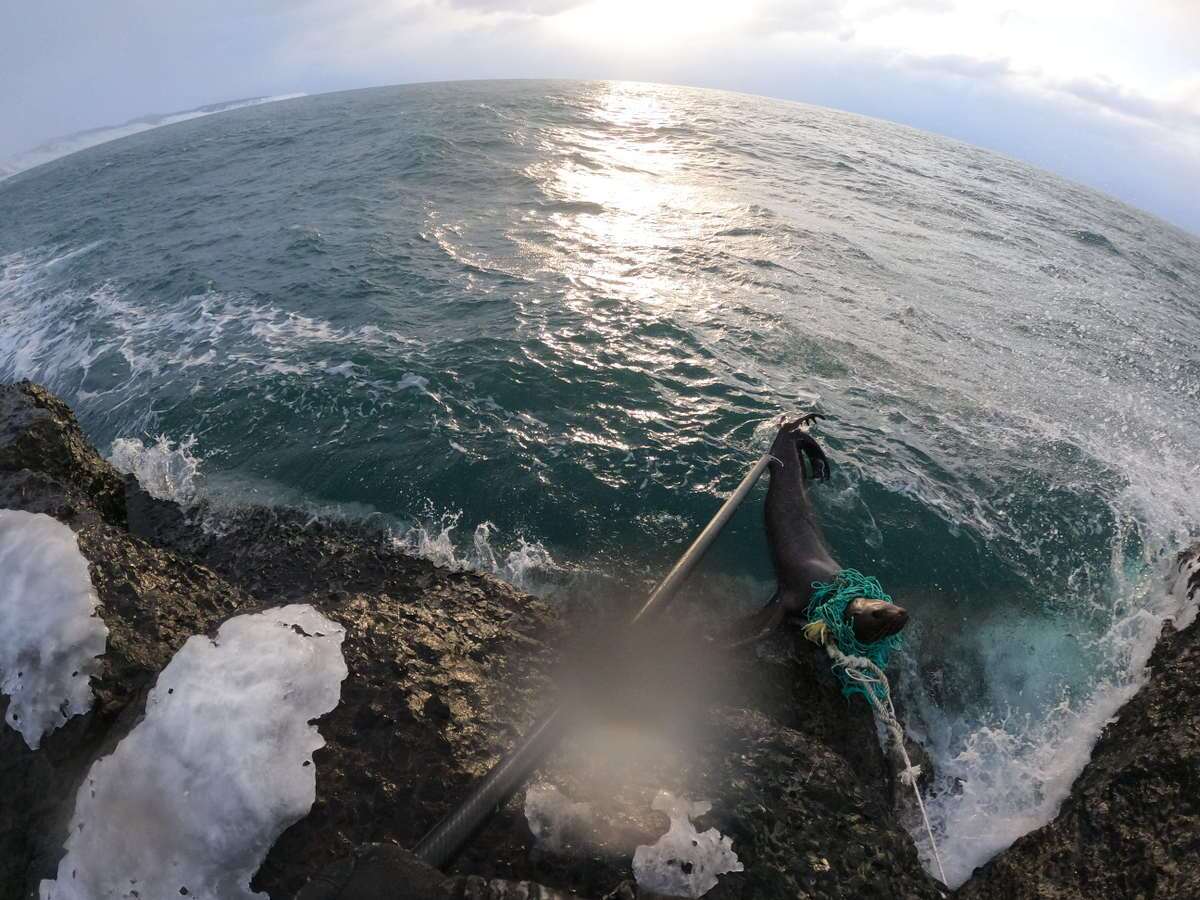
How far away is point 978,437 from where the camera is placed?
9.22 m

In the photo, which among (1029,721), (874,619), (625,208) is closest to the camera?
(874,619)

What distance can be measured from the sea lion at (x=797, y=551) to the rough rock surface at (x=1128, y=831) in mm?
1679

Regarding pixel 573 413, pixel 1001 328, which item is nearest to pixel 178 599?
pixel 573 413

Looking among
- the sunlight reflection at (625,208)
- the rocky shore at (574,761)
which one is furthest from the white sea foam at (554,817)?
the sunlight reflection at (625,208)

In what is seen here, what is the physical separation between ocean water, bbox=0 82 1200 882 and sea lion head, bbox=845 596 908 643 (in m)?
1.38

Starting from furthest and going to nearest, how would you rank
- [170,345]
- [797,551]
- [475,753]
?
[170,345]
[797,551]
[475,753]

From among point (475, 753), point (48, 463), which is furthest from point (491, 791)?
point (48, 463)

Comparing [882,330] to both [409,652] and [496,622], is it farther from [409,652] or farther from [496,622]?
[409,652]

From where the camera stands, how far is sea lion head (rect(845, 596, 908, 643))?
472cm

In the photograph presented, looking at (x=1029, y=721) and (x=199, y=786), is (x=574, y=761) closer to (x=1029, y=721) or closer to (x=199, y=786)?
(x=199, y=786)

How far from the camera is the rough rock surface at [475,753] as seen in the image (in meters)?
3.03

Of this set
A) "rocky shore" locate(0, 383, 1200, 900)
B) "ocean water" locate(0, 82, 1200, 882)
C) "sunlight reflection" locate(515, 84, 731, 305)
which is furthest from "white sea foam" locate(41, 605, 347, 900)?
"sunlight reflection" locate(515, 84, 731, 305)

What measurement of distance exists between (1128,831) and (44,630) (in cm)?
724

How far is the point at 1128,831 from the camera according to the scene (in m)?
3.82
